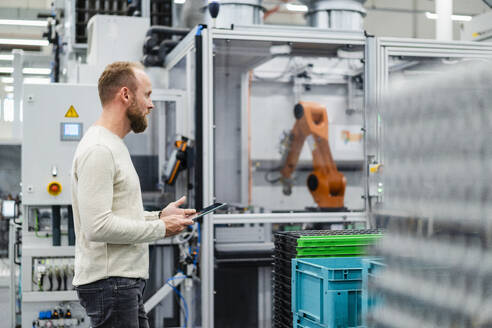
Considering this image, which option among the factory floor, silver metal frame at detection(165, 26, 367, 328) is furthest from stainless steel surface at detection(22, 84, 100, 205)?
the factory floor

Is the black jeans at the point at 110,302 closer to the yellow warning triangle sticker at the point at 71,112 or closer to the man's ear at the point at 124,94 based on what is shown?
the man's ear at the point at 124,94

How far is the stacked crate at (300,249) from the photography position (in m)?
2.57

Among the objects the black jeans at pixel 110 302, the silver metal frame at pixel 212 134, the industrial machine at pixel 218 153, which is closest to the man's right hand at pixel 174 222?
the black jeans at pixel 110 302

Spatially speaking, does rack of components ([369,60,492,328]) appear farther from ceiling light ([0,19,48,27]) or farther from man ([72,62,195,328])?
ceiling light ([0,19,48,27])

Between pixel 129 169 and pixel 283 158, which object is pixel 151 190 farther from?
pixel 129 169

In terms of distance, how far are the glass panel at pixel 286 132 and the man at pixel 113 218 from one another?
2.72 metres

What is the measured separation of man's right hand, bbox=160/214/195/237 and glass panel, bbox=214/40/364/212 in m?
2.77

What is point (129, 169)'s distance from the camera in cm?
213

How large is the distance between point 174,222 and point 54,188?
2.01 meters

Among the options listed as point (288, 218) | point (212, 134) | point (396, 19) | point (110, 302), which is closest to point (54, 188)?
point (212, 134)

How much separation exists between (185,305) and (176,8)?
264 centimetres

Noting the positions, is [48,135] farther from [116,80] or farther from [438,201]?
[438,201]

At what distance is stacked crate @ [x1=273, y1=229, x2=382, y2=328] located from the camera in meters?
2.57

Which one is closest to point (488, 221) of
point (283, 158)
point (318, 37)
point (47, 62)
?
point (318, 37)
